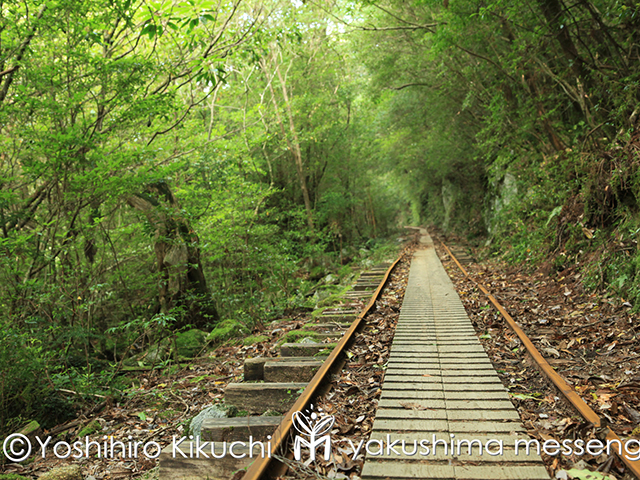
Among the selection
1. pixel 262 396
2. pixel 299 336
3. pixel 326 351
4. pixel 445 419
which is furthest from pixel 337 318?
pixel 445 419

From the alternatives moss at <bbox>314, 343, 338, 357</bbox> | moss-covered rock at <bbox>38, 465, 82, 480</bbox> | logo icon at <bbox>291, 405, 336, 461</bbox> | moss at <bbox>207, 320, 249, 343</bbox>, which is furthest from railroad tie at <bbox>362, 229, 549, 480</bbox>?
moss at <bbox>207, 320, 249, 343</bbox>

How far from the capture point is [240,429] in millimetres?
2947

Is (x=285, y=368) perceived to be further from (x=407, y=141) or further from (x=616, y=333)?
(x=407, y=141)

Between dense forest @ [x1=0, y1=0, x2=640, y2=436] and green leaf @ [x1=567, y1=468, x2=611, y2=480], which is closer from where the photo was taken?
green leaf @ [x1=567, y1=468, x2=611, y2=480]

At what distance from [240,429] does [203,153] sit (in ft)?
25.9

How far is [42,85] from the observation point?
573 cm

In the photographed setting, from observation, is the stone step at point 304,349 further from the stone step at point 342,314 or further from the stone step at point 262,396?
the stone step at point 342,314

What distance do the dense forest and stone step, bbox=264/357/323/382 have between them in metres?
2.23

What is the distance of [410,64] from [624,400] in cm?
1287

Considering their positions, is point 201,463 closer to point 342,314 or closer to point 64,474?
point 64,474

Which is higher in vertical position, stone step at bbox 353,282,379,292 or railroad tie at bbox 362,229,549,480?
stone step at bbox 353,282,379,292

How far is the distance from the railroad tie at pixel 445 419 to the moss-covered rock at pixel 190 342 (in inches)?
166

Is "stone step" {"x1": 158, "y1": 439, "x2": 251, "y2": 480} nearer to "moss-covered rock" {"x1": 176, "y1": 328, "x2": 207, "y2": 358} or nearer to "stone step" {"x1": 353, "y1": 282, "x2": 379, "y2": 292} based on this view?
"moss-covered rock" {"x1": 176, "y1": 328, "x2": 207, "y2": 358}

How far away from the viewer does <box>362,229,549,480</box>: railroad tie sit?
7.84 ft
